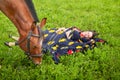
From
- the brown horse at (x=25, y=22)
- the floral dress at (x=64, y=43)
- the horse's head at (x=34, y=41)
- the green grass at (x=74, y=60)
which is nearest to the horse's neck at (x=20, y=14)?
the brown horse at (x=25, y=22)

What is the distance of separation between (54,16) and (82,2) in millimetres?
2122

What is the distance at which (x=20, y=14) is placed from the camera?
4352mm

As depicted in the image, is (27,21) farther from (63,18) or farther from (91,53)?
(63,18)

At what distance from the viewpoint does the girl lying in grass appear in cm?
577

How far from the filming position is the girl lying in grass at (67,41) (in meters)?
5.77

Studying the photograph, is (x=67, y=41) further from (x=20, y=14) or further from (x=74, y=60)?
(x=20, y=14)

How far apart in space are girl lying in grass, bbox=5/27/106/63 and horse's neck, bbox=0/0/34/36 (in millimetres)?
1392

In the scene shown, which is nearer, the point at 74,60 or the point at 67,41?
the point at 74,60

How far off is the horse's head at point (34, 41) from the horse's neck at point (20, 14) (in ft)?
0.33

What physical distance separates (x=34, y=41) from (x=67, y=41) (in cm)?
180

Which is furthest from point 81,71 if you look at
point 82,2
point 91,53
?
point 82,2

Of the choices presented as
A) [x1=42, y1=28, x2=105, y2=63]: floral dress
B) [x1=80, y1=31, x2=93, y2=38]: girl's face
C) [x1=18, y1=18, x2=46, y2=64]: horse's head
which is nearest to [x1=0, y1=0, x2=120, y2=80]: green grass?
[x1=42, y1=28, x2=105, y2=63]: floral dress

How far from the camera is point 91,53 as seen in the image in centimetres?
579

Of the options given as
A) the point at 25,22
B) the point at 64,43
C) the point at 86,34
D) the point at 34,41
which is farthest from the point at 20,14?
the point at 86,34
